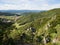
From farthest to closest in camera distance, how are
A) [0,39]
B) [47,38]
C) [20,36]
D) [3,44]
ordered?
[20,36], [47,38], [0,39], [3,44]

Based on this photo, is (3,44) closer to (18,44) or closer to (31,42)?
(18,44)

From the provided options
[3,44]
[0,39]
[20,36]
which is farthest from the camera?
[20,36]

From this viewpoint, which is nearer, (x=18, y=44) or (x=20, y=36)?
(x=18, y=44)

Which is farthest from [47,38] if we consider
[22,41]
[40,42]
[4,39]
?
[4,39]

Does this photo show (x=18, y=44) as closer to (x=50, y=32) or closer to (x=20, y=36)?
(x=20, y=36)

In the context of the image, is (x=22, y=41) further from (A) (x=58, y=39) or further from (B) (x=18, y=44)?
(A) (x=58, y=39)

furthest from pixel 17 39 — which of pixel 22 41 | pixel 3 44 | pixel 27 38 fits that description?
pixel 3 44

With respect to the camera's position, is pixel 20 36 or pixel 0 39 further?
pixel 20 36

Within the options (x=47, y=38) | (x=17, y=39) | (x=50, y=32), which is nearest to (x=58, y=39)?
(x=47, y=38)
